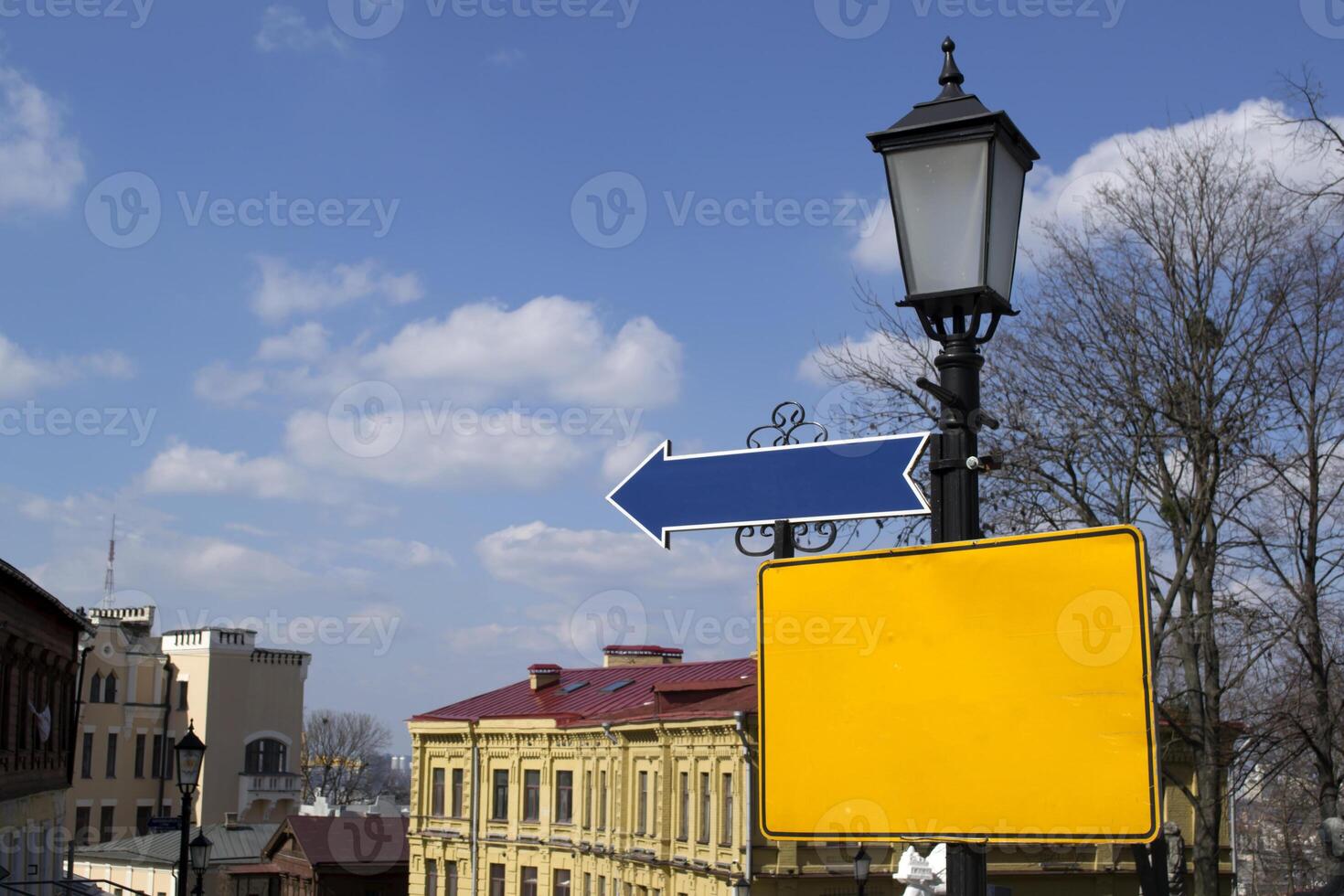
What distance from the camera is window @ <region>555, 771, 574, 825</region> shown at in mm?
40438

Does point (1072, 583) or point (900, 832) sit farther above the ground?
point (1072, 583)

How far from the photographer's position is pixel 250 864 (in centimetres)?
5078

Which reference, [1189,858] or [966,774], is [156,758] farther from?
[966,774]

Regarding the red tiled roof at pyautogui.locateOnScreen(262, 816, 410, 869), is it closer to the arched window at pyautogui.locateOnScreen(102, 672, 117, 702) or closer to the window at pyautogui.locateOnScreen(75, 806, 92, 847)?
the window at pyautogui.locateOnScreen(75, 806, 92, 847)

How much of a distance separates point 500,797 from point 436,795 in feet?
13.0

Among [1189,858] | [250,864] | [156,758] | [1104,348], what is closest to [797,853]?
[1189,858]

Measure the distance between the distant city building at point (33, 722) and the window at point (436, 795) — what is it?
46.5ft

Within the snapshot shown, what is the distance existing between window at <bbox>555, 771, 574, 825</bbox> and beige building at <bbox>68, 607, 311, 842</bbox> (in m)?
21.0

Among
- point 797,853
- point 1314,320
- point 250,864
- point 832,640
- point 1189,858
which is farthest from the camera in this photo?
point 250,864

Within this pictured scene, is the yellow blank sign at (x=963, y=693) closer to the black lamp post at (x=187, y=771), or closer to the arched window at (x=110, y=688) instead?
the black lamp post at (x=187, y=771)

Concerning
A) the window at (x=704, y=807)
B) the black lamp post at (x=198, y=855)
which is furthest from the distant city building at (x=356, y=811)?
the black lamp post at (x=198, y=855)

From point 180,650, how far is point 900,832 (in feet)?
200

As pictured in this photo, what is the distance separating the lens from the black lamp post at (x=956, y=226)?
3.57 m

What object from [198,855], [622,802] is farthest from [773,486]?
[622,802]
